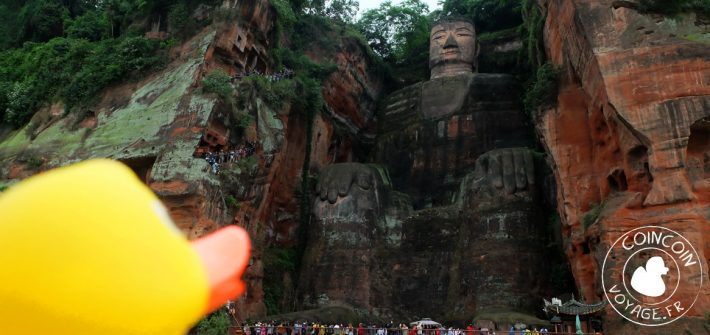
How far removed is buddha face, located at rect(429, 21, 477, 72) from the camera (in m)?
30.0

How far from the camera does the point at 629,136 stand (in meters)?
15.6

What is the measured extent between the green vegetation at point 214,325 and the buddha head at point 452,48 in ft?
57.7

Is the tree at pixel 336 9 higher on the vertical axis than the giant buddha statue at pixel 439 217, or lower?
higher

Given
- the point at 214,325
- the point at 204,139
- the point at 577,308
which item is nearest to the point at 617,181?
the point at 577,308

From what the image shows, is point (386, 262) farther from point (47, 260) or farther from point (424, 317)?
point (47, 260)

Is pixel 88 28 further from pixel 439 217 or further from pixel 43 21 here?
pixel 439 217

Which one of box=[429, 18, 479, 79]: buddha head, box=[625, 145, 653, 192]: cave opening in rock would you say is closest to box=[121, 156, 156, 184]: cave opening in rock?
box=[625, 145, 653, 192]: cave opening in rock

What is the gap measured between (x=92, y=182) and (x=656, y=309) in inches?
546

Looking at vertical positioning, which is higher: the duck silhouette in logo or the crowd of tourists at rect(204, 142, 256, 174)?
the crowd of tourists at rect(204, 142, 256, 174)

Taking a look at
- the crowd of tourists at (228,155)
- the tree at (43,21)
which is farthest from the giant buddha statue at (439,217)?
the tree at (43,21)

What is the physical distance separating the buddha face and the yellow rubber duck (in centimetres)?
2820

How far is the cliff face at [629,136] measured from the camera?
1448 centimetres

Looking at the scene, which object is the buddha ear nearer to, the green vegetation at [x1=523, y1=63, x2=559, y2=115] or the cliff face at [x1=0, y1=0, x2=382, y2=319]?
the cliff face at [x1=0, y1=0, x2=382, y2=319]

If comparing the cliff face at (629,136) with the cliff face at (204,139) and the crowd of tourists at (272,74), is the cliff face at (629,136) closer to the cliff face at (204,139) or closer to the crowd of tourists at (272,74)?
the cliff face at (204,139)
